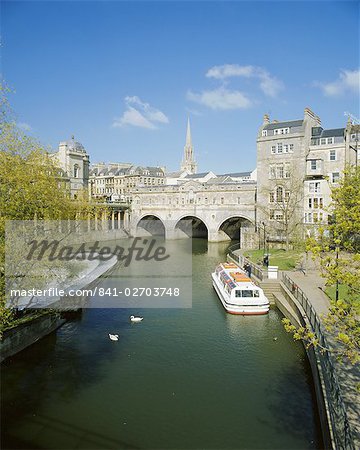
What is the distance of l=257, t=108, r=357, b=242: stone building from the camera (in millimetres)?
50406

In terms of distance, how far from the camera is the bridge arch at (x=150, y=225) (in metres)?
80.6

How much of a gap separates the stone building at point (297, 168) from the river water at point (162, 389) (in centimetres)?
2896

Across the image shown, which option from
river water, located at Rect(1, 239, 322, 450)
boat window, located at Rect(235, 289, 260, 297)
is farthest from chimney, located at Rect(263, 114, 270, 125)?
river water, located at Rect(1, 239, 322, 450)

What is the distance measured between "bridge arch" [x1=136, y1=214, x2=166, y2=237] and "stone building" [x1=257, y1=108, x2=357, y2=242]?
28987 millimetres

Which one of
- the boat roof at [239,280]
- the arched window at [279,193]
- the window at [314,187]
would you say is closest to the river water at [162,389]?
the boat roof at [239,280]

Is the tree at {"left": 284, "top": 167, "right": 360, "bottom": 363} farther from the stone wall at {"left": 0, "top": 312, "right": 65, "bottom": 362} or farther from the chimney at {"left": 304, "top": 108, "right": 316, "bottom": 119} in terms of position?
the chimney at {"left": 304, "top": 108, "right": 316, "bottom": 119}

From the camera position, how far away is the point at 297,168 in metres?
52.3

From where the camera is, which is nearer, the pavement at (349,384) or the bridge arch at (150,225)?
the pavement at (349,384)

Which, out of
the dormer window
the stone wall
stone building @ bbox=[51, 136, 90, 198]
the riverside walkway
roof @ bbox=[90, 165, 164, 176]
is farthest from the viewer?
roof @ bbox=[90, 165, 164, 176]

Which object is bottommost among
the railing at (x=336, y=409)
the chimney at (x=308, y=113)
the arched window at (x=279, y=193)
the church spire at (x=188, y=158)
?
the railing at (x=336, y=409)

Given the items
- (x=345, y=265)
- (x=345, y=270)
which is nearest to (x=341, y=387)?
(x=345, y=270)

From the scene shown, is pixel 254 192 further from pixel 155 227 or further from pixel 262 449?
pixel 262 449

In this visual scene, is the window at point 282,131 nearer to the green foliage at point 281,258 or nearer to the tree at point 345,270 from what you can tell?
the green foliage at point 281,258

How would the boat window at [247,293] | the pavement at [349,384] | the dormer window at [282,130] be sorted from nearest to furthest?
the pavement at [349,384], the boat window at [247,293], the dormer window at [282,130]
